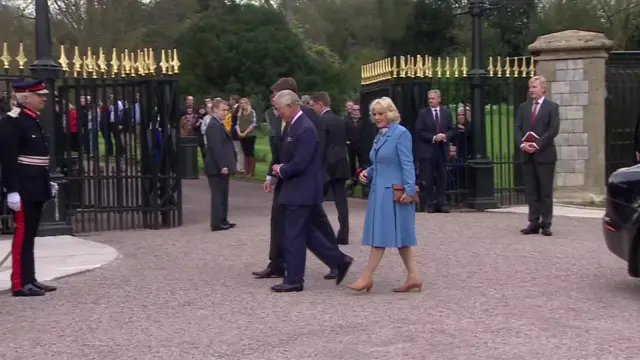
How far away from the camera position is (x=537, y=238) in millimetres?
11531

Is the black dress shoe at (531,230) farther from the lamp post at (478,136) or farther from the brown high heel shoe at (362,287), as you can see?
the brown high heel shoe at (362,287)

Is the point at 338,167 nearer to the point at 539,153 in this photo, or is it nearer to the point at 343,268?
the point at 539,153

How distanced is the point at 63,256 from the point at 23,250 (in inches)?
90.2

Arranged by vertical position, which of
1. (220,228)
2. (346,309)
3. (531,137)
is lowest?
(346,309)

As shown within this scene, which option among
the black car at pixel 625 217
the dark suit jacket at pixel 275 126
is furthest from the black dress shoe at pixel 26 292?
the black car at pixel 625 217

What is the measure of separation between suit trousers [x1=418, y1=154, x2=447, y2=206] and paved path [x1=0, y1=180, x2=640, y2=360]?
303 cm

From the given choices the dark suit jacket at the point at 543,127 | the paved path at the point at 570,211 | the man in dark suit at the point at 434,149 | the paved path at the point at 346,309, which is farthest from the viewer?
the man in dark suit at the point at 434,149

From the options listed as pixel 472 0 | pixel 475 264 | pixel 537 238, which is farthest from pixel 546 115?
pixel 472 0

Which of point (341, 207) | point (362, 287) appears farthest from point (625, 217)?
point (341, 207)

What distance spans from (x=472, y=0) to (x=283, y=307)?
28.0 ft

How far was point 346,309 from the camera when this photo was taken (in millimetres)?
7676

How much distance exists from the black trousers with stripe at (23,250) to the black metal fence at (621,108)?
10812 millimetres

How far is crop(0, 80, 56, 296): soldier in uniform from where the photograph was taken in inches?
331

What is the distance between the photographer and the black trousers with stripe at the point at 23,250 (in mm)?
8469
